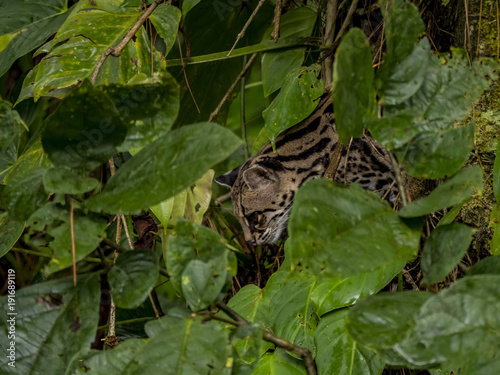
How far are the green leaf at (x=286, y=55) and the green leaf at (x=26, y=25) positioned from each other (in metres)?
0.59

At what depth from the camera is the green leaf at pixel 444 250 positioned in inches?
14.5

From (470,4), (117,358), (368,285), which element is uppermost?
(470,4)

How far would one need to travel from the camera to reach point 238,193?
73.9 inches

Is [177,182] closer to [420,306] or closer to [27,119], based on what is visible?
[420,306]

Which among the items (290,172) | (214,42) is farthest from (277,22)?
(290,172)

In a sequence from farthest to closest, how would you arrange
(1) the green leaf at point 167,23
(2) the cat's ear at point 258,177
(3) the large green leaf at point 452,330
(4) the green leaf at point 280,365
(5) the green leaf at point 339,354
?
1. (2) the cat's ear at point 258,177
2. (1) the green leaf at point 167,23
3. (4) the green leaf at point 280,365
4. (5) the green leaf at point 339,354
5. (3) the large green leaf at point 452,330

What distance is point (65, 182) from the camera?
391 millimetres

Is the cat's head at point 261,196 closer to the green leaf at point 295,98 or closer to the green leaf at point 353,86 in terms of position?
the green leaf at point 295,98

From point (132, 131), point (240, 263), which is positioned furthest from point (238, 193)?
point (132, 131)

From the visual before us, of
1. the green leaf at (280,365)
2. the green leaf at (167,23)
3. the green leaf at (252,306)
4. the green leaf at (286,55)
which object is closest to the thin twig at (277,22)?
the green leaf at (286,55)

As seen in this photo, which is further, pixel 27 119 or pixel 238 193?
pixel 238 193

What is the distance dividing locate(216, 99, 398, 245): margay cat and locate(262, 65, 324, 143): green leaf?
0.78 feet

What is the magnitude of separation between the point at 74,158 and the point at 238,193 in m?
1.47

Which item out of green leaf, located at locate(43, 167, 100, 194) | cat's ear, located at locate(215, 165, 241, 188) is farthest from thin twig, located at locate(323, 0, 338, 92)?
green leaf, located at locate(43, 167, 100, 194)
